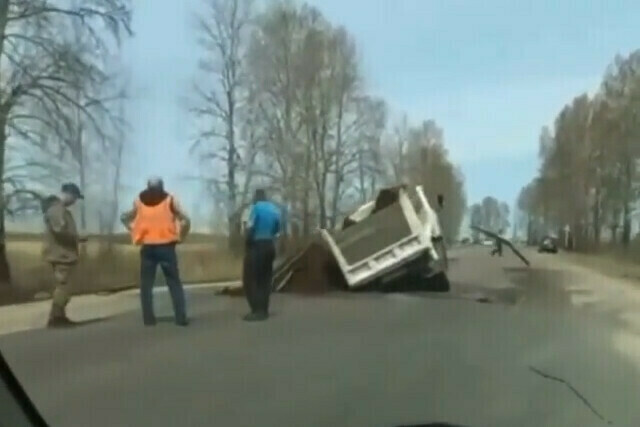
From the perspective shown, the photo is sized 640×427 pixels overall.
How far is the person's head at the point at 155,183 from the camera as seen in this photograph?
2.69 meters

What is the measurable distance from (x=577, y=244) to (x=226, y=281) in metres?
0.97

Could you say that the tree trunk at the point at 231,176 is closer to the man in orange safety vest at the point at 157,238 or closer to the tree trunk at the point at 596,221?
the man in orange safety vest at the point at 157,238

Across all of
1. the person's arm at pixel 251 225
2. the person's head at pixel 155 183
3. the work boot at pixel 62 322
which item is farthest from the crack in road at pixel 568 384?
the work boot at pixel 62 322

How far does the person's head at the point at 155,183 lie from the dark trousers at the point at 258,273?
0.28m

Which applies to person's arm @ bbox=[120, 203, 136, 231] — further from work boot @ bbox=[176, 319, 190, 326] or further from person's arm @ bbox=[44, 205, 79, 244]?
work boot @ bbox=[176, 319, 190, 326]

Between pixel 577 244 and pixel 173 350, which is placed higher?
pixel 577 244

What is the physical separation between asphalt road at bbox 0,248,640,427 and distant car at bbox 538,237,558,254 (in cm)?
10

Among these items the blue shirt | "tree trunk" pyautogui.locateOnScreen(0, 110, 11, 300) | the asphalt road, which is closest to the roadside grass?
the asphalt road

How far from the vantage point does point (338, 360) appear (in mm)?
2779

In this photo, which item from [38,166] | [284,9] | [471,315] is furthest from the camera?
[471,315]

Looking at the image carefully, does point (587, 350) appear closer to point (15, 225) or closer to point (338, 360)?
point (338, 360)

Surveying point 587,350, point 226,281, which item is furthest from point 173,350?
point 587,350

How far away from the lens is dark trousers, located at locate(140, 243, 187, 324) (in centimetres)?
278

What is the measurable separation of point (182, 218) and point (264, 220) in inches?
8.4
